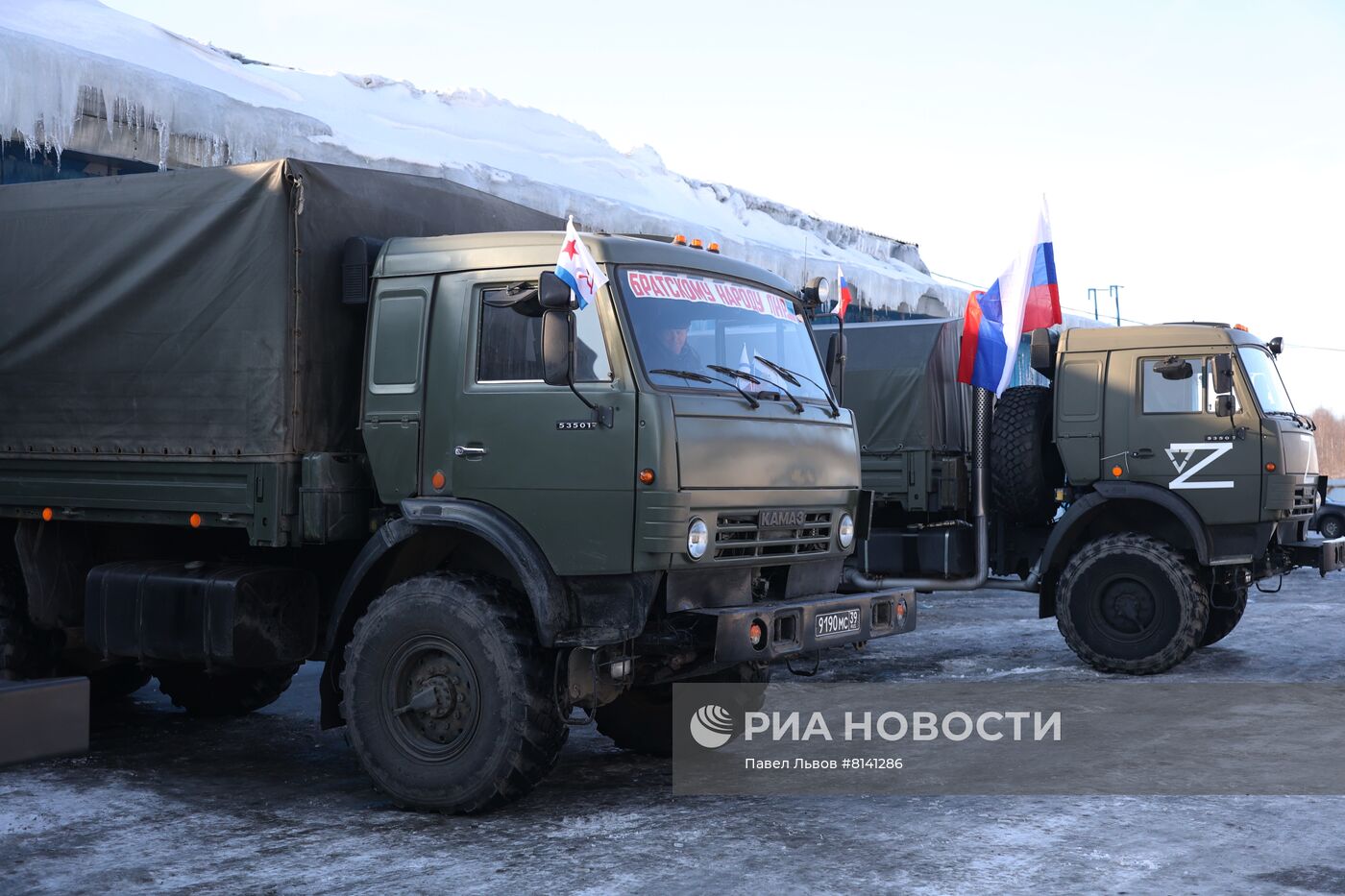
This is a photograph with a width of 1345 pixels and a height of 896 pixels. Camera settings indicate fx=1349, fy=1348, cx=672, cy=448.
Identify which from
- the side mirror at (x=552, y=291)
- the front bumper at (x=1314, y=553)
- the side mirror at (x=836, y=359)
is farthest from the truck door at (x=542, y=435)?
the front bumper at (x=1314, y=553)

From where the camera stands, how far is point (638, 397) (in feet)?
18.7

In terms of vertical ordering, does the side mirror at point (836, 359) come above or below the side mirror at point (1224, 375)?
below

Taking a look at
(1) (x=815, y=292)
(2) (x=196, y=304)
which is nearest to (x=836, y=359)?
(1) (x=815, y=292)

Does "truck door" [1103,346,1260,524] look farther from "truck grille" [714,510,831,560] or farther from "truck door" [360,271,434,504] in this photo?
"truck door" [360,271,434,504]

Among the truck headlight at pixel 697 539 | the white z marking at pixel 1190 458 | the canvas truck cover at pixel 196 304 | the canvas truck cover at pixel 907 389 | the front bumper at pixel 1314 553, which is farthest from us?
the canvas truck cover at pixel 907 389

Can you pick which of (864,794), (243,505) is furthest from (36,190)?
(864,794)

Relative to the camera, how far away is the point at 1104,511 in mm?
10797

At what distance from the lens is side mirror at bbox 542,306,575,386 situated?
560 cm

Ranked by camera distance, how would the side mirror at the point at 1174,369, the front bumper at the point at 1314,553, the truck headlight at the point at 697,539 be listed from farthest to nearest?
the front bumper at the point at 1314,553, the side mirror at the point at 1174,369, the truck headlight at the point at 697,539

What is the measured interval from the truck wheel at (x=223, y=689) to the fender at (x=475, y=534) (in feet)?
6.77

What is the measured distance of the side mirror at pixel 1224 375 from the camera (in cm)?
1019

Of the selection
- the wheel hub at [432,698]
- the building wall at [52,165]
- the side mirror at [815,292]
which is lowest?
the wheel hub at [432,698]

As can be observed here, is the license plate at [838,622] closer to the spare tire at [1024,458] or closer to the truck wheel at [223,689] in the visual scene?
the truck wheel at [223,689]

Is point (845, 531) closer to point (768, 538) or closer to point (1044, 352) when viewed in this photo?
point (768, 538)
